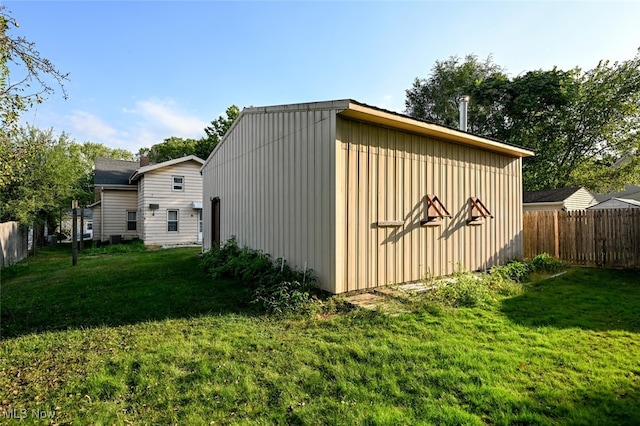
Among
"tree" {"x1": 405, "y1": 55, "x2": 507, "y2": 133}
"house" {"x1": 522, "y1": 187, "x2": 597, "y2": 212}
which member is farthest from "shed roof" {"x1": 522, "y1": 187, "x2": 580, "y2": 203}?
"tree" {"x1": 405, "y1": 55, "x2": 507, "y2": 133}

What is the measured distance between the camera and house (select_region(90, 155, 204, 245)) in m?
15.0

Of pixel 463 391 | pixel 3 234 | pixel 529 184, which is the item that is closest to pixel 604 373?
pixel 463 391

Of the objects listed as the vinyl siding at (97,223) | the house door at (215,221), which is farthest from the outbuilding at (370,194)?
the vinyl siding at (97,223)

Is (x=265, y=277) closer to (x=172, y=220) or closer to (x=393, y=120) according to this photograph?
(x=393, y=120)

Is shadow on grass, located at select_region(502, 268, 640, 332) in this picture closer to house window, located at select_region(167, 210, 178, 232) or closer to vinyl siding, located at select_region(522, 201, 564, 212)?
vinyl siding, located at select_region(522, 201, 564, 212)

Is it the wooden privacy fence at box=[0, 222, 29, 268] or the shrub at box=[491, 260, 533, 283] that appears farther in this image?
the wooden privacy fence at box=[0, 222, 29, 268]

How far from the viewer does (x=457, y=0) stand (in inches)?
272

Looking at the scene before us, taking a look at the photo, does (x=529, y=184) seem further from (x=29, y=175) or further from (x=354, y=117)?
(x=29, y=175)

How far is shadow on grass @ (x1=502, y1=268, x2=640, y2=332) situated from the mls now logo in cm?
494

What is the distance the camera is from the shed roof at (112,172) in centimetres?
1662

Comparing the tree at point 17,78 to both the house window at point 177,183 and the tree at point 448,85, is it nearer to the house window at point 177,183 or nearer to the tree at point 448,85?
the house window at point 177,183

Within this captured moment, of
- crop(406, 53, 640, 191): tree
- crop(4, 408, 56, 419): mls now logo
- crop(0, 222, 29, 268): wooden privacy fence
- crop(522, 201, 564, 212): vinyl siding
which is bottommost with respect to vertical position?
crop(4, 408, 56, 419): mls now logo

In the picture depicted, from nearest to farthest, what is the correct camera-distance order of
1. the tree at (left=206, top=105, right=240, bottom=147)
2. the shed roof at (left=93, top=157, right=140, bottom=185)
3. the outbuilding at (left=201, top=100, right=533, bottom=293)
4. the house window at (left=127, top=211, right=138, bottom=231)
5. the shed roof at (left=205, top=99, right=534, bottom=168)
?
the shed roof at (left=205, top=99, right=534, bottom=168) → the outbuilding at (left=201, top=100, right=533, bottom=293) → the shed roof at (left=93, top=157, right=140, bottom=185) → the house window at (left=127, top=211, right=138, bottom=231) → the tree at (left=206, top=105, right=240, bottom=147)

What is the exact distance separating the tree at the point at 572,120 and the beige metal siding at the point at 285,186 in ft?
61.8
